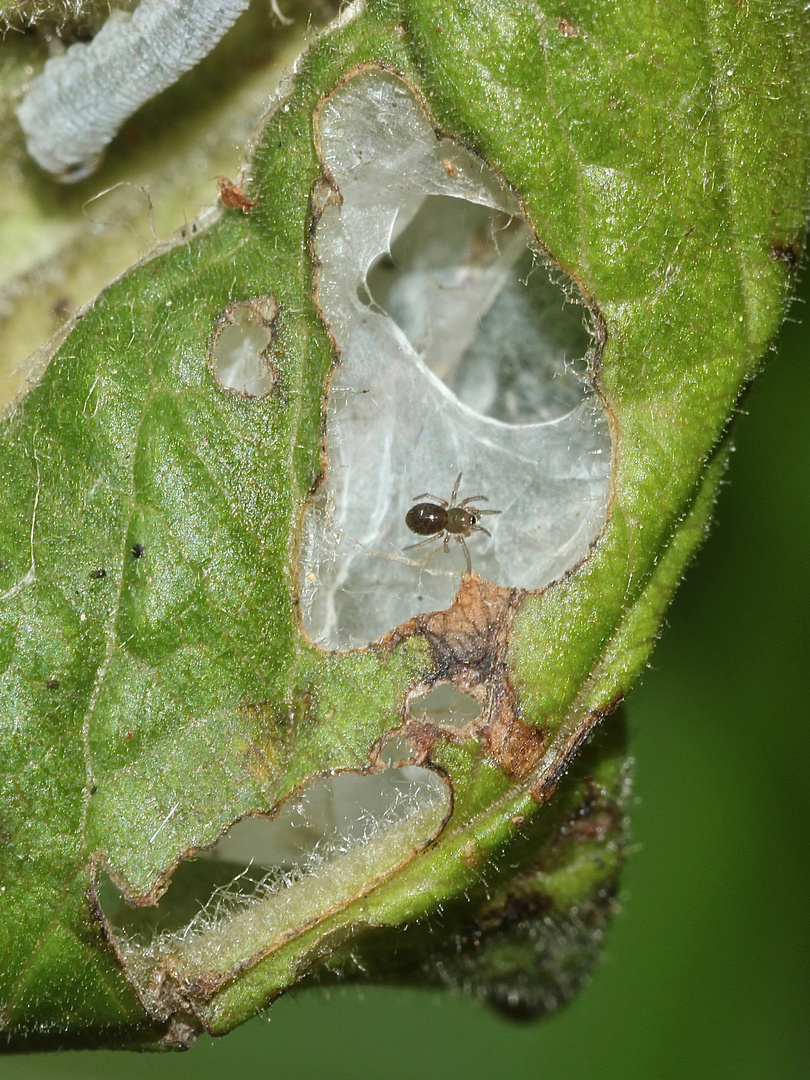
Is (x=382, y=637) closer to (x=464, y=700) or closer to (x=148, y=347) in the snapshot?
(x=464, y=700)

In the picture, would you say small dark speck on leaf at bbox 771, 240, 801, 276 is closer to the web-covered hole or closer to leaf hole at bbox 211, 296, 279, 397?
the web-covered hole

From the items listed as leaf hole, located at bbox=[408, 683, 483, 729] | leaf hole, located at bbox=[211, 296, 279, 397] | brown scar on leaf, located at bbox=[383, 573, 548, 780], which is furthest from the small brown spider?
leaf hole, located at bbox=[211, 296, 279, 397]

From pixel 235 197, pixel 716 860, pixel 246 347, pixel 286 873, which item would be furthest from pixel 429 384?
pixel 716 860

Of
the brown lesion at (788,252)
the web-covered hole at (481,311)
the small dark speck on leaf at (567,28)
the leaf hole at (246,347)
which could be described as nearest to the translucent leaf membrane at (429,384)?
the web-covered hole at (481,311)

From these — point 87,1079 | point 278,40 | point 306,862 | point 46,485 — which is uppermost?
point 278,40

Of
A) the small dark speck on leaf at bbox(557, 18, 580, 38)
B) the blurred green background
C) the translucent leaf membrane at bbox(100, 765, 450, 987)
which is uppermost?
the small dark speck on leaf at bbox(557, 18, 580, 38)

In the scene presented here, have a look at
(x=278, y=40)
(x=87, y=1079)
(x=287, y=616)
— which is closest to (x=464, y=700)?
(x=287, y=616)
